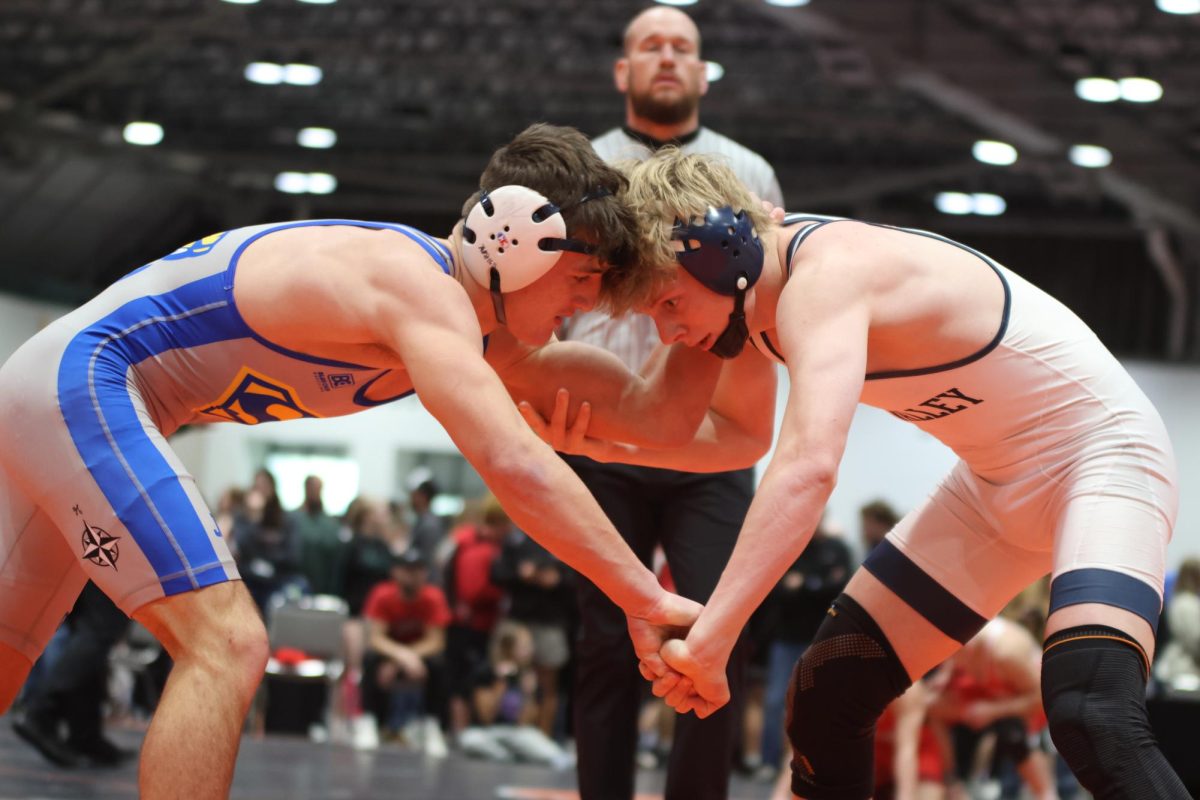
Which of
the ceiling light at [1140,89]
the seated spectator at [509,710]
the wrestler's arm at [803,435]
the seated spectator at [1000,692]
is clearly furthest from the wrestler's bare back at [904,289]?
the ceiling light at [1140,89]

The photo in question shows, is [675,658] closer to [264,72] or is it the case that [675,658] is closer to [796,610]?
[796,610]

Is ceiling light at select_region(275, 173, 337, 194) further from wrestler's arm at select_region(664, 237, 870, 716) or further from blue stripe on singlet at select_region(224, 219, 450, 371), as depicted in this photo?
wrestler's arm at select_region(664, 237, 870, 716)

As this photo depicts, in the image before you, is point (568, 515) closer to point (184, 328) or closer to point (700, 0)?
point (184, 328)

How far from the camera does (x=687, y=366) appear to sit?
3984 mm

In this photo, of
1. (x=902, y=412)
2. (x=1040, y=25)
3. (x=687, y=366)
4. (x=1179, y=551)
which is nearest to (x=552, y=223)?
(x=687, y=366)

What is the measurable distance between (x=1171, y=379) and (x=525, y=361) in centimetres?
1791

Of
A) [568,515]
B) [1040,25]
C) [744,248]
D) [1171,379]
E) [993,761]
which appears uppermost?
[1040,25]

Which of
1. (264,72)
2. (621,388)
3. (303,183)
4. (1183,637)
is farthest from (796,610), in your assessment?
(303,183)

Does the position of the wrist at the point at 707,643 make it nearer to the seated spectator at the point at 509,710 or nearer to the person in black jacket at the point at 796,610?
the person in black jacket at the point at 796,610

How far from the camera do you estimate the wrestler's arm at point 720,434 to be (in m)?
4.01

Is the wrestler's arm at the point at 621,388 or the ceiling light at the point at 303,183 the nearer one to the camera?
the wrestler's arm at the point at 621,388

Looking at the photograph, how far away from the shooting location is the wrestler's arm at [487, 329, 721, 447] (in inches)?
157

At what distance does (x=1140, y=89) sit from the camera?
1573 cm

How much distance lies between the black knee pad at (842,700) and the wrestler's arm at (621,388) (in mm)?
631
